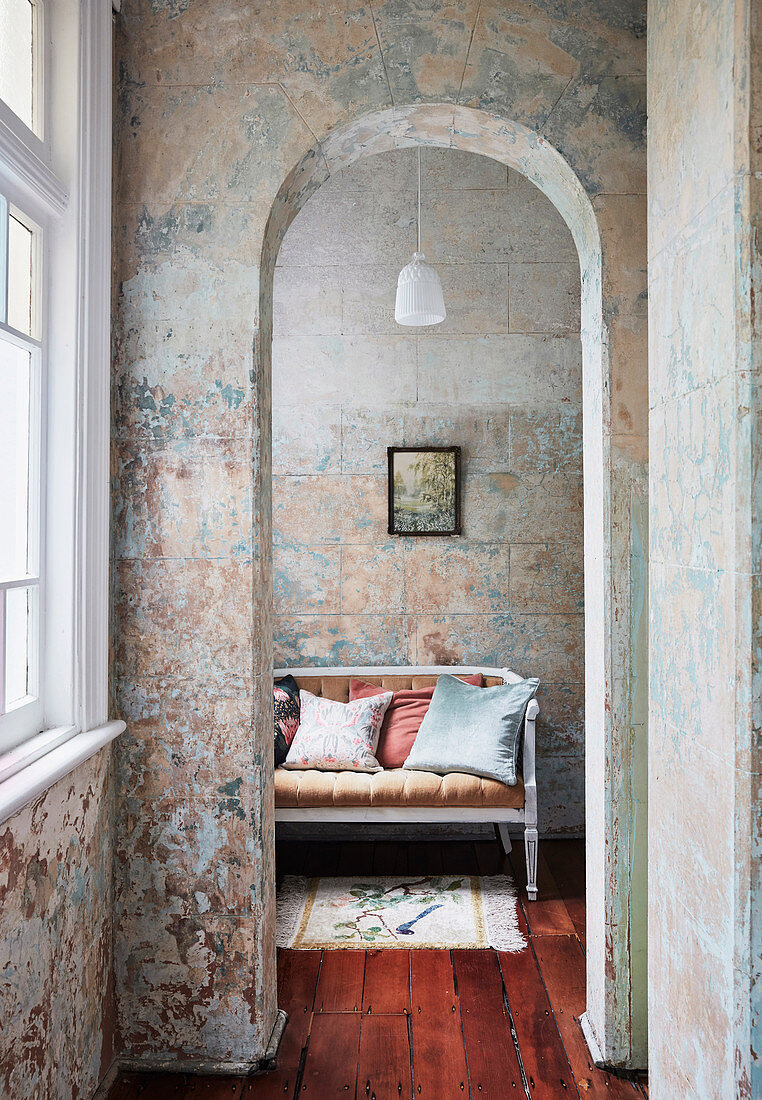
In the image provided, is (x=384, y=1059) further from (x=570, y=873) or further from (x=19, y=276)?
(x=19, y=276)

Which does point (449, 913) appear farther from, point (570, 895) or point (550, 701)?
point (550, 701)

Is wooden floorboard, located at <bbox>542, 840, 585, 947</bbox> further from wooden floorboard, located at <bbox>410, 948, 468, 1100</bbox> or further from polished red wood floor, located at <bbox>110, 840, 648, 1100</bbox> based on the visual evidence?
wooden floorboard, located at <bbox>410, 948, 468, 1100</bbox>

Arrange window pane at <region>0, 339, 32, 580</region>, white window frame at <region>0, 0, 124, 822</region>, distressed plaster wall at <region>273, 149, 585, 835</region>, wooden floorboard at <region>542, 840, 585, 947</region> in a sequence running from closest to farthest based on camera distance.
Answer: window pane at <region>0, 339, 32, 580</region>, white window frame at <region>0, 0, 124, 822</region>, wooden floorboard at <region>542, 840, 585, 947</region>, distressed plaster wall at <region>273, 149, 585, 835</region>

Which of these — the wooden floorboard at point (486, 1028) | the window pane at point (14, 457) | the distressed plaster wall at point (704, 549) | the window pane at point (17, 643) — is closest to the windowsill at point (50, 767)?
the window pane at point (17, 643)

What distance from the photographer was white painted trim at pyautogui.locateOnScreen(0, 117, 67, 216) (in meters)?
1.72

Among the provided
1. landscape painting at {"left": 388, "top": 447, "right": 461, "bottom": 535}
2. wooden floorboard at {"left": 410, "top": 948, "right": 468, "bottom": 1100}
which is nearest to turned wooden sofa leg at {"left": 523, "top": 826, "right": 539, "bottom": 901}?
wooden floorboard at {"left": 410, "top": 948, "right": 468, "bottom": 1100}

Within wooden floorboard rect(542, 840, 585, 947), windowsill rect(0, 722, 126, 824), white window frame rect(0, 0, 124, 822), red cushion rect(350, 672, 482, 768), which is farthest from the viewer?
red cushion rect(350, 672, 482, 768)

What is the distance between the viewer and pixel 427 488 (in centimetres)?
424

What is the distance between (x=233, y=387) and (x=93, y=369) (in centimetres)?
37

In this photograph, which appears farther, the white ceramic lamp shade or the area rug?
the white ceramic lamp shade

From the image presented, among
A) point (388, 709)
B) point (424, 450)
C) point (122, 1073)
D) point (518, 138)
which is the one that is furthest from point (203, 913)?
point (424, 450)

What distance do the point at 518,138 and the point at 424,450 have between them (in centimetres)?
→ 207

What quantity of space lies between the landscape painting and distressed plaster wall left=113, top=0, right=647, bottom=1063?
1974 millimetres

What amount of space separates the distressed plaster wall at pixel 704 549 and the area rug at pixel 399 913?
1540mm
